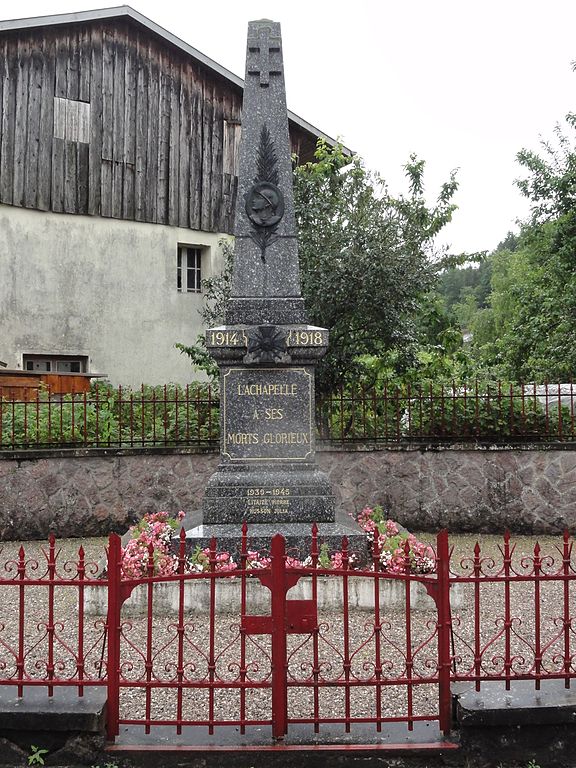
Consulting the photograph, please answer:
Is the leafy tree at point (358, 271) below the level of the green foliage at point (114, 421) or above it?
above

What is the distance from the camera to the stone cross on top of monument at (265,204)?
26.9ft

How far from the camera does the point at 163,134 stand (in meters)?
18.3

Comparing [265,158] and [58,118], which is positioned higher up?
[58,118]

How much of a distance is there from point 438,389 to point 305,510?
4.39 m

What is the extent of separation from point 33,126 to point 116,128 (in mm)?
1835

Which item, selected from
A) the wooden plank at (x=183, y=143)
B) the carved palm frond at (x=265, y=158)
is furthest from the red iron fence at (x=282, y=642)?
the wooden plank at (x=183, y=143)

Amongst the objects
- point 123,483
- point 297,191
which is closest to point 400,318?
point 297,191

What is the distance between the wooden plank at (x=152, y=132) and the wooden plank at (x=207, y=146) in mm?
1164

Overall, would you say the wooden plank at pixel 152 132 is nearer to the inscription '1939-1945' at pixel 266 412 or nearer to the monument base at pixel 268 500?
the inscription '1939-1945' at pixel 266 412

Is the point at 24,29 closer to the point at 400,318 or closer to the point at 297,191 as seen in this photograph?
the point at 297,191

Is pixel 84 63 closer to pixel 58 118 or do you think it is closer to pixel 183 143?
pixel 58 118

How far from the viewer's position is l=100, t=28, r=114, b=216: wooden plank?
17703 millimetres

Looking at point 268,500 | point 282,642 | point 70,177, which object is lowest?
point 282,642

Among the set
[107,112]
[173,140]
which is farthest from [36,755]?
[173,140]
